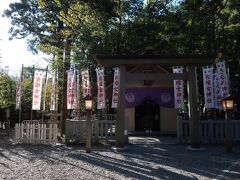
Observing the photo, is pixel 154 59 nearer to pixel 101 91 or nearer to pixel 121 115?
pixel 121 115

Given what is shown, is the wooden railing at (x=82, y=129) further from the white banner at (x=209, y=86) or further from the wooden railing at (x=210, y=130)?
the white banner at (x=209, y=86)

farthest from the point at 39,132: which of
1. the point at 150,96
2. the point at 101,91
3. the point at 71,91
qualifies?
the point at 150,96

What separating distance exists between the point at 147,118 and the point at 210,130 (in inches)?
239

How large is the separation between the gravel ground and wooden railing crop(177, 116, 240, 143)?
1892 mm

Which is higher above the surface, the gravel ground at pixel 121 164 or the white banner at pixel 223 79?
the white banner at pixel 223 79

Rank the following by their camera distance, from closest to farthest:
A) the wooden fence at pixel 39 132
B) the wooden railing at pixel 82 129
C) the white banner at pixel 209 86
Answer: the wooden fence at pixel 39 132, the wooden railing at pixel 82 129, the white banner at pixel 209 86

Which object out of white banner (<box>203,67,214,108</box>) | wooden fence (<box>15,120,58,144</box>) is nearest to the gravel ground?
wooden fence (<box>15,120,58,144</box>)

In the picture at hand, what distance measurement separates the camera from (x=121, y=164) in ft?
31.2

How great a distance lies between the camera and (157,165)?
30.7ft

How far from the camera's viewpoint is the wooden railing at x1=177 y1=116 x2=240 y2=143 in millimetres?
14930

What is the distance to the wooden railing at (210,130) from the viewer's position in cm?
1493

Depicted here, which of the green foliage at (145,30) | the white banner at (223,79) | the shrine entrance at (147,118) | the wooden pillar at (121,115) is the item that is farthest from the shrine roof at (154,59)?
the shrine entrance at (147,118)

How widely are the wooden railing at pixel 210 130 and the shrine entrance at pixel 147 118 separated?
5.48m

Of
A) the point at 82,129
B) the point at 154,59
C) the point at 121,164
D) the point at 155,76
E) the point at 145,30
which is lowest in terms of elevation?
the point at 121,164
